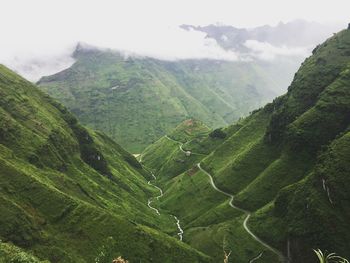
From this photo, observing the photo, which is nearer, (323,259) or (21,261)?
(323,259)

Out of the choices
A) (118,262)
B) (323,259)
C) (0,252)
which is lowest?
(0,252)

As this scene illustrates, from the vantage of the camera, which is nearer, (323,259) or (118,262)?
(323,259)

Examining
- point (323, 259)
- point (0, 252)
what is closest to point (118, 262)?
point (323, 259)

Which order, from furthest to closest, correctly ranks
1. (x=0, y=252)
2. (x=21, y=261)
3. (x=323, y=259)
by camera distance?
(x=0, y=252), (x=21, y=261), (x=323, y=259)

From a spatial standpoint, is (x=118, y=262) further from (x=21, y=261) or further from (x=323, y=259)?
(x=21, y=261)

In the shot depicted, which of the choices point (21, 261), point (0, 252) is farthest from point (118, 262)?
point (0, 252)

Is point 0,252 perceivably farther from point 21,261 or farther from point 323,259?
point 323,259

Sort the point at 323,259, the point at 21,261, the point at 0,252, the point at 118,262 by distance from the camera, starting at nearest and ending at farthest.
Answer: the point at 323,259 → the point at 118,262 → the point at 21,261 → the point at 0,252

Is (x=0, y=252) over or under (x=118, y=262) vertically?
under

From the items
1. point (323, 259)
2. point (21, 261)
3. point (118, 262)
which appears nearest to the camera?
point (323, 259)

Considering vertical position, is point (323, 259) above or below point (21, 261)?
above
